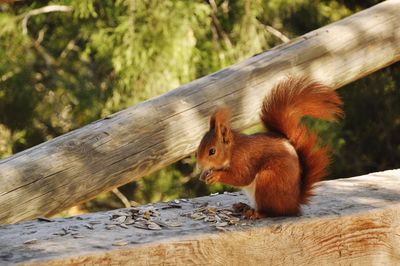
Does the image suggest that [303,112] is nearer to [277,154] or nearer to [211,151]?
[277,154]

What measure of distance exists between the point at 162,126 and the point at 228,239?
2.15 feet

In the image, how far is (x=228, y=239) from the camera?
155 cm

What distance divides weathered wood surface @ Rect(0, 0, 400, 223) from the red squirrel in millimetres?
453

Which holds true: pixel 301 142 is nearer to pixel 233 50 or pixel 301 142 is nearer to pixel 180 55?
A: pixel 180 55

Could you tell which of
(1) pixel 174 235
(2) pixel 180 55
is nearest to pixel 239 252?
(1) pixel 174 235

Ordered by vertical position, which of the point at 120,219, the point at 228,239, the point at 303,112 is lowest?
the point at 228,239

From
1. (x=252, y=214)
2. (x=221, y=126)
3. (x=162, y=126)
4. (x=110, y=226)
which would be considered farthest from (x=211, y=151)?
(x=162, y=126)

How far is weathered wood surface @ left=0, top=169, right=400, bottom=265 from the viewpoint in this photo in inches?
56.1

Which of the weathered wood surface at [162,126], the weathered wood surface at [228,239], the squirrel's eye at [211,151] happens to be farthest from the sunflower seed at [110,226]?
the weathered wood surface at [162,126]

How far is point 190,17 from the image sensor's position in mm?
4488

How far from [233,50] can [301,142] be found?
10.1ft

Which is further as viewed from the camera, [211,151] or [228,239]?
[211,151]

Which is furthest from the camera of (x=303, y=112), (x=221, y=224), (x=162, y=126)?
(x=162, y=126)

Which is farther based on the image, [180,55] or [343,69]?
[180,55]
